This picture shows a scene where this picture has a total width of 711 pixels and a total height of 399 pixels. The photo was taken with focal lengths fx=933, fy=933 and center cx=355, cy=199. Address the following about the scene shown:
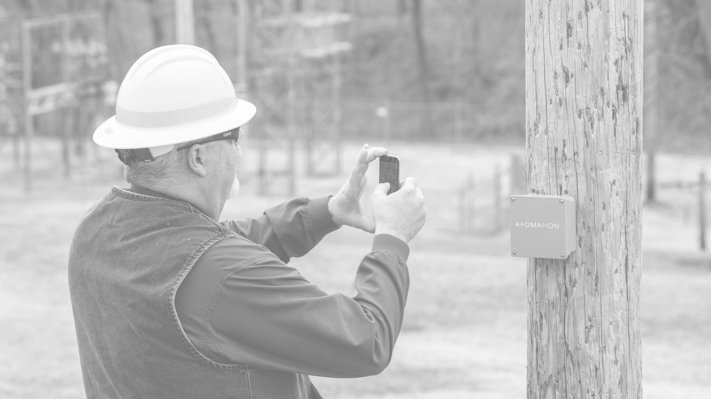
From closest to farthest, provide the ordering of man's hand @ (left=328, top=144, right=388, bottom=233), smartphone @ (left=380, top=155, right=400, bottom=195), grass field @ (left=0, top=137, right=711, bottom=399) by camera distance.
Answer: smartphone @ (left=380, top=155, right=400, bottom=195) → man's hand @ (left=328, top=144, right=388, bottom=233) → grass field @ (left=0, top=137, right=711, bottom=399)

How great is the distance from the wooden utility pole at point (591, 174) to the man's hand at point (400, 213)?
0.47 m

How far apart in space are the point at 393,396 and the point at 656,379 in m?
2.51

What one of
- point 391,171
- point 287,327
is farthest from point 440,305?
point 287,327

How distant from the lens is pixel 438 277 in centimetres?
1339

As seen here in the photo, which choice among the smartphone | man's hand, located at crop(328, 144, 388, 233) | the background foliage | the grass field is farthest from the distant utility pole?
the smartphone

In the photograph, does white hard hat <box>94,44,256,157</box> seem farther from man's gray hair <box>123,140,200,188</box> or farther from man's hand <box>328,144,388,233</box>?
man's hand <box>328,144,388,233</box>

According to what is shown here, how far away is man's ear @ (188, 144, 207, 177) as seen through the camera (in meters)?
2.36

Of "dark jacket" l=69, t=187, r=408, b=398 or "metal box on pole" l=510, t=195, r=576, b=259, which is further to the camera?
"metal box on pole" l=510, t=195, r=576, b=259

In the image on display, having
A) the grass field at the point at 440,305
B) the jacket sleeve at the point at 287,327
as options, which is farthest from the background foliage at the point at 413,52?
the jacket sleeve at the point at 287,327

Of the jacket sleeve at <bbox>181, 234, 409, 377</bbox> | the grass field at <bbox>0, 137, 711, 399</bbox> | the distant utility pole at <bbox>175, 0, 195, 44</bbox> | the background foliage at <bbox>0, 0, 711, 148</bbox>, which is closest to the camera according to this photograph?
the jacket sleeve at <bbox>181, 234, 409, 377</bbox>

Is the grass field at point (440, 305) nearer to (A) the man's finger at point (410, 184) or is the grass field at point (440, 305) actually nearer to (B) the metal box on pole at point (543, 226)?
(B) the metal box on pole at point (543, 226)

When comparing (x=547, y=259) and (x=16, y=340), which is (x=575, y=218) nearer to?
(x=547, y=259)

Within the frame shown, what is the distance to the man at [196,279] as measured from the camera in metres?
2.20

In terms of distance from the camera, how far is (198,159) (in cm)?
238
